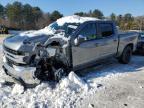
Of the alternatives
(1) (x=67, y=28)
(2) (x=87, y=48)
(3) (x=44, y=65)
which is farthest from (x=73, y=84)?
(1) (x=67, y=28)

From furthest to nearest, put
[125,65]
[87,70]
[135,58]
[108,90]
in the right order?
[135,58] → [125,65] → [87,70] → [108,90]

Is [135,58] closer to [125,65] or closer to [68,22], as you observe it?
[125,65]

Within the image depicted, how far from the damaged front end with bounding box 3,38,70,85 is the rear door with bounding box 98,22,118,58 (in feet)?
5.47

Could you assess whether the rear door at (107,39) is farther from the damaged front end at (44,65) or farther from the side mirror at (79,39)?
the damaged front end at (44,65)

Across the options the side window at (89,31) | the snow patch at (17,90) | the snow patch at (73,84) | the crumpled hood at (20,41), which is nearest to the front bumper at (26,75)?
the snow patch at (17,90)

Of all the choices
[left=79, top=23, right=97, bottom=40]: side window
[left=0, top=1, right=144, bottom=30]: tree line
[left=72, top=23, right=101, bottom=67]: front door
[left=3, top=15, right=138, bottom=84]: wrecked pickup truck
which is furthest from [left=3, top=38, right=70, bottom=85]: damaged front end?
[left=0, top=1, right=144, bottom=30]: tree line

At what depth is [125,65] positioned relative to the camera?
1055cm

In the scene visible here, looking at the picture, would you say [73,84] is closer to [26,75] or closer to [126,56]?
[26,75]

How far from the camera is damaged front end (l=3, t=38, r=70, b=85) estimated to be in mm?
7168

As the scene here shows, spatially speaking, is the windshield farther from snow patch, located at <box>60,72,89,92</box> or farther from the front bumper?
the front bumper

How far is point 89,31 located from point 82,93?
7.74ft

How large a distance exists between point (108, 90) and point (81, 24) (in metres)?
2.21

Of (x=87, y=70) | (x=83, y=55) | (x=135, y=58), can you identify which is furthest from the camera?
(x=135, y=58)

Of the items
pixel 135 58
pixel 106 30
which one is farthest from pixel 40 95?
pixel 135 58
